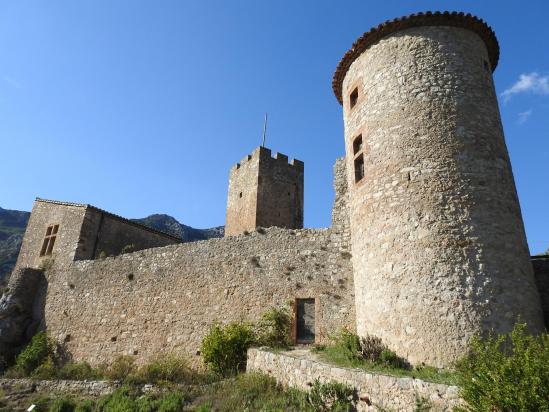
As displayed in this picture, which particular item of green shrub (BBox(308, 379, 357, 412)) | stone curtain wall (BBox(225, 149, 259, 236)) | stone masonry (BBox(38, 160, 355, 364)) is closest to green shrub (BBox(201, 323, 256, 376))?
stone masonry (BBox(38, 160, 355, 364))

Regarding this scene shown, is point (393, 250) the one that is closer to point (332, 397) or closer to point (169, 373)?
point (332, 397)

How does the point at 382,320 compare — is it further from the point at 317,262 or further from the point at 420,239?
the point at 317,262

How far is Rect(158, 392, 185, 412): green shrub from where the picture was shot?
30.1 ft

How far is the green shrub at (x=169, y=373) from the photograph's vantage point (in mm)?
11984

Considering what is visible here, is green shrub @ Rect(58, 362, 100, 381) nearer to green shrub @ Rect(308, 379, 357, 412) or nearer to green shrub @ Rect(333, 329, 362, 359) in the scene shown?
green shrub @ Rect(333, 329, 362, 359)

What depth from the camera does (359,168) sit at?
11.1 m

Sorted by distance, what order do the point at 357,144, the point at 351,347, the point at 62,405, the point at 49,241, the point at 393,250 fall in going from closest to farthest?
the point at 393,250
the point at 351,347
the point at 62,405
the point at 357,144
the point at 49,241

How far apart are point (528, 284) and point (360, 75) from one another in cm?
664

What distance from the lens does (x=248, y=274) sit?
14.3m

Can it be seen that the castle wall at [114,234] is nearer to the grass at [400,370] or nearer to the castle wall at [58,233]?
the castle wall at [58,233]

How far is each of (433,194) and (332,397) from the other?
4.68 m

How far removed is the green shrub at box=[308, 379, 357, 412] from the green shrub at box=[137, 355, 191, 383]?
5177 mm

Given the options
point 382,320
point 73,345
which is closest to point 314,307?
point 382,320

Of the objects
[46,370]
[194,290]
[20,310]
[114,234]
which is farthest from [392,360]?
[20,310]
